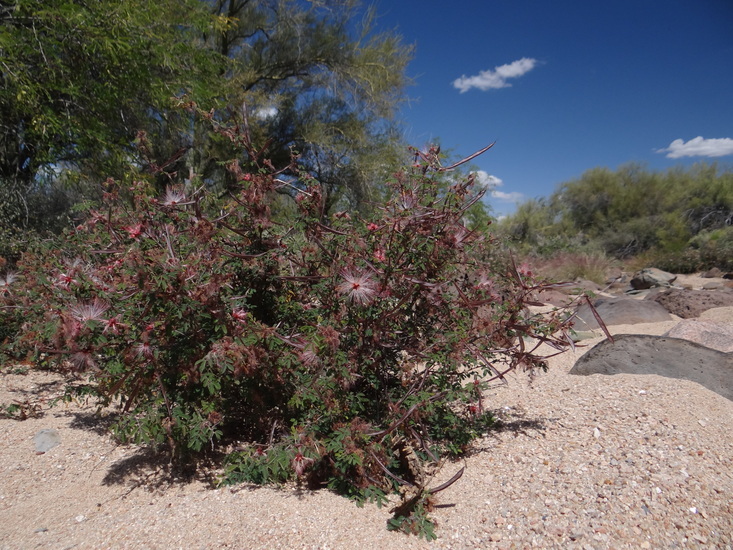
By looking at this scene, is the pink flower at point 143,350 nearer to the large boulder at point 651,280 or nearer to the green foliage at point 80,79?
the green foliage at point 80,79

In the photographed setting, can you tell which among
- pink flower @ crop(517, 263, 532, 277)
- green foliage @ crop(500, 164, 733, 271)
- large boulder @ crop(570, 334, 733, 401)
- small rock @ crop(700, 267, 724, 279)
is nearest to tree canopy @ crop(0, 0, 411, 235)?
pink flower @ crop(517, 263, 532, 277)

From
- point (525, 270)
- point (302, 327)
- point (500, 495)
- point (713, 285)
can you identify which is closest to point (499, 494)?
point (500, 495)

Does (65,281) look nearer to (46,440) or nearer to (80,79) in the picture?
(46,440)

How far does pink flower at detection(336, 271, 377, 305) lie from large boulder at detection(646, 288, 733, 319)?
24.6 feet

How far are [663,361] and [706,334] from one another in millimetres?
1840

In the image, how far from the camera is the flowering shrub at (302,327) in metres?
2.25

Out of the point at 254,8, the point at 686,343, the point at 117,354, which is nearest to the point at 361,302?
the point at 117,354

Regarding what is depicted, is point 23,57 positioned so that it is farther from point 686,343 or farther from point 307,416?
point 686,343

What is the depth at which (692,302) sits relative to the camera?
806 cm

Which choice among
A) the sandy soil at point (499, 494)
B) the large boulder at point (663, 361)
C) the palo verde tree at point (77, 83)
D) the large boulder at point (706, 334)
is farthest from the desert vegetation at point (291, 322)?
the palo verde tree at point (77, 83)

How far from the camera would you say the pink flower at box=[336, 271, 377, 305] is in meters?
2.20

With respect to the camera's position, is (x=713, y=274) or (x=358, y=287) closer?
(x=358, y=287)

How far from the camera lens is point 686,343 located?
3906 millimetres

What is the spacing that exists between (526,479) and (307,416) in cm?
115
